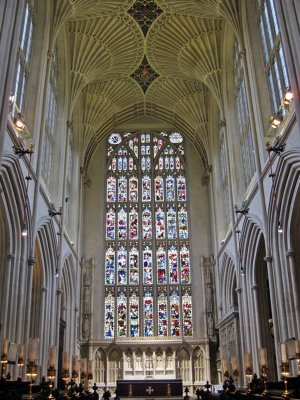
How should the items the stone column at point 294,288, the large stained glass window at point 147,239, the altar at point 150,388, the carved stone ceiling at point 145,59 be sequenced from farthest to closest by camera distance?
1. the large stained glass window at point 147,239
2. the altar at point 150,388
3. the carved stone ceiling at point 145,59
4. the stone column at point 294,288

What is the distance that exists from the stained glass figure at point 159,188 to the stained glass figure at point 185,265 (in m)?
3.46

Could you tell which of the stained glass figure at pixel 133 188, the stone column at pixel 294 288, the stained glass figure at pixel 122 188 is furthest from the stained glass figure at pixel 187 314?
the stone column at pixel 294 288

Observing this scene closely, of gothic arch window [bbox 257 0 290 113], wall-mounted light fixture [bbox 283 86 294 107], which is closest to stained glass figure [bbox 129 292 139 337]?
gothic arch window [bbox 257 0 290 113]

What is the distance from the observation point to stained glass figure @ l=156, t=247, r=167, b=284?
2769 centimetres

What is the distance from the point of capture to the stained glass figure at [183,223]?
94.1 feet

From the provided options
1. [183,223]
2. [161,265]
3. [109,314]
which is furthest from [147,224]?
[109,314]

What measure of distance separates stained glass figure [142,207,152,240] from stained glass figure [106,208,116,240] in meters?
1.80

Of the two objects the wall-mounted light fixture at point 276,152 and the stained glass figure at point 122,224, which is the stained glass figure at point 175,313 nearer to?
the stained glass figure at point 122,224

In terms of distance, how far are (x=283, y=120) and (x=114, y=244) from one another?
1531 centimetres

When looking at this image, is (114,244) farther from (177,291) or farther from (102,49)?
(102,49)

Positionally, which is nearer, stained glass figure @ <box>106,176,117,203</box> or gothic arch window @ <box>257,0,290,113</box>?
gothic arch window @ <box>257,0,290,113</box>

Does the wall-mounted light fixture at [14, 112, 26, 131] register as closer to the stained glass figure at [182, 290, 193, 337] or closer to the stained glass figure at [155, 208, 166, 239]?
the stained glass figure at [155, 208, 166, 239]

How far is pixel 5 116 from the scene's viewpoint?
39.8 ft

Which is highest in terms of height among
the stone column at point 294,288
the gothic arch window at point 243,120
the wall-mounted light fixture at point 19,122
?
the gothic arch window at point 243,120
